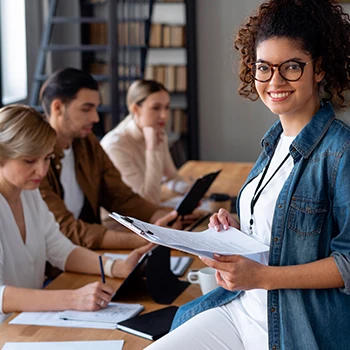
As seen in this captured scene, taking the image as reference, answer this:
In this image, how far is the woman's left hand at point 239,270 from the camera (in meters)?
1.44

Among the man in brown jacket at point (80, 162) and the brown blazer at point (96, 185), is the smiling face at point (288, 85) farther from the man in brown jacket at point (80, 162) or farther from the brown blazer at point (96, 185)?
the brown blazer at point (96, 185)

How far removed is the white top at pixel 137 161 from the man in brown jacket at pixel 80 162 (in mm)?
276

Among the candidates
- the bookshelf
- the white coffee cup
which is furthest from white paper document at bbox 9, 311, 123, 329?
the bookshelf

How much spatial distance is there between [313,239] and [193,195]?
54.0 inches

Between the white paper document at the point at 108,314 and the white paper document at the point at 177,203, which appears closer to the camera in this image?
the white paper document at the point at 108,314

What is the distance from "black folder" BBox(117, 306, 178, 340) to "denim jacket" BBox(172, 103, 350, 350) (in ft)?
1.38

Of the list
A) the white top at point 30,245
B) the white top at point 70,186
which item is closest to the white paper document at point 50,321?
the white top at point 30,245

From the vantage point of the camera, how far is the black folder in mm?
1819

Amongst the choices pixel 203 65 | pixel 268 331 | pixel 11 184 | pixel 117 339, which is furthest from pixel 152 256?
pixel 203 65

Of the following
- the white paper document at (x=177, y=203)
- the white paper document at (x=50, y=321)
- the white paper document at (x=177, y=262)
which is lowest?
the white paper document at (x=177, y=203)

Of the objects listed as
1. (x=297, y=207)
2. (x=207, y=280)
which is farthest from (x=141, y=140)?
(x=297, y=207)

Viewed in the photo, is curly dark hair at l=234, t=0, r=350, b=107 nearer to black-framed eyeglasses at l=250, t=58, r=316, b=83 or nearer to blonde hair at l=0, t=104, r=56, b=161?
black-framed eyeglasses at l=250, t=58, r=316, b=83

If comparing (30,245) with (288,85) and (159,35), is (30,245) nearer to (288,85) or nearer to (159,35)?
(288,85)

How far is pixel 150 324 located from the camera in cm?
189
